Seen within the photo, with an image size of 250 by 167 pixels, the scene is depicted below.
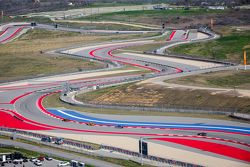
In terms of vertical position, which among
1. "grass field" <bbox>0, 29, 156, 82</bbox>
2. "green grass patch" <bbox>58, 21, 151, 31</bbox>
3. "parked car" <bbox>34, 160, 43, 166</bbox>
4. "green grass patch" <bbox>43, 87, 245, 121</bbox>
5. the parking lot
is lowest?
"green grass patch" <bbox>58, 21, 151, 31</bbox>

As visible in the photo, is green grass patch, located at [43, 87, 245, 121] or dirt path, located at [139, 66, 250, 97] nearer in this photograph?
green grass patch, located at [43, 87, 245, 121]

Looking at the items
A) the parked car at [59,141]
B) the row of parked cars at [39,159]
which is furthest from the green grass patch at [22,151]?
the parked car at [59,141]

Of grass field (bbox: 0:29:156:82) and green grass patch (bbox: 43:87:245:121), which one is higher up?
green grass patch (bbox: 43:87:245:121)

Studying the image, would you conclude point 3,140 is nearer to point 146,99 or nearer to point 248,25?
point 146,99

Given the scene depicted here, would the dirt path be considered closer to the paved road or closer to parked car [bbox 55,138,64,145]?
parked car [bbox 55,138,64,145]

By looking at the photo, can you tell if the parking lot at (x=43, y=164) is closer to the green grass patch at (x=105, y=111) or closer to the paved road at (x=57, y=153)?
the paved road at (x=57, y=153)

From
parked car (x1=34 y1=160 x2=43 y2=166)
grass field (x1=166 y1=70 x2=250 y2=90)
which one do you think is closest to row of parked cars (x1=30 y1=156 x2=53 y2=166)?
parked car (x1=34 y1=160 x2=43 y2=166)

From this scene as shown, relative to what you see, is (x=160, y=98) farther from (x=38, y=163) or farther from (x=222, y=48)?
(x=222, y=48)
